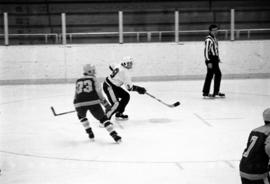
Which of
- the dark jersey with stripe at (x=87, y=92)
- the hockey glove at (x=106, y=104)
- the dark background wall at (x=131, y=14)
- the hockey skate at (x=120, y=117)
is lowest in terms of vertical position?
the hockey skate at (x=120, y=117)

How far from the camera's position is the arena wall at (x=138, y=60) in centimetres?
1202

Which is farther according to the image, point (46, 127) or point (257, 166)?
point (46, 127)

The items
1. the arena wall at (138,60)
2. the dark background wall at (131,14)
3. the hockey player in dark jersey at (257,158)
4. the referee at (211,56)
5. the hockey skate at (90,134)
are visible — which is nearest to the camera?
the hockey player in dark jersey at (257,158)

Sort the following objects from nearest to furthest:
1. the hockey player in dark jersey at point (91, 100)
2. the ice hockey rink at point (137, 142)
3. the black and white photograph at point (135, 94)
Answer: the ice hockey rink at point (137, 142) < the black and white photograph at point (135, 94) < the hockey player in dark jersey at point (91, 100)

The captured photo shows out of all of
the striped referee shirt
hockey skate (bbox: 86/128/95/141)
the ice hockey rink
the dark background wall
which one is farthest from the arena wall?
hockey skate (bbox: 86/128/95/141)

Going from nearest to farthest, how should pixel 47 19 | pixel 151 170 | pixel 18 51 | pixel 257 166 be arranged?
pixel 257 166 → pixel 151 170 → pixel 18 51 → pixel 47 19

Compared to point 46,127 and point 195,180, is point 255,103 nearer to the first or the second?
point 46,127

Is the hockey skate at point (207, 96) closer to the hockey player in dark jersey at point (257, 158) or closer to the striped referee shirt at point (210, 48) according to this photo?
the striped referee shirt at point (210, 48)

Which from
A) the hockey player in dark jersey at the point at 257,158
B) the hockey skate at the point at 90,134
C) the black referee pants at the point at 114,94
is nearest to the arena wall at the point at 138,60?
the black referee pants at the point at 114,94

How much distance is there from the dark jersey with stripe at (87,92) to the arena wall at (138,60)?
241 inches

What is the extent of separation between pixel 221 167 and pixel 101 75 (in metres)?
7.50

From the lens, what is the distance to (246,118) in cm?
759

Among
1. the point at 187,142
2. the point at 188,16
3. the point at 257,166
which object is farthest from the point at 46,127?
the point at 188,16

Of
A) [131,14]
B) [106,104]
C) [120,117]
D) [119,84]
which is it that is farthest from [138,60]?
[106,104]
